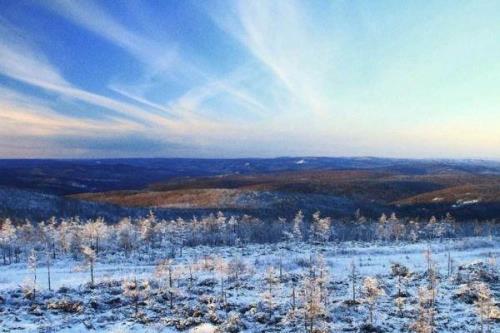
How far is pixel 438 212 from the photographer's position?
5561 inches

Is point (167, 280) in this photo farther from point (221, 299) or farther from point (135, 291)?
point (221, 299)

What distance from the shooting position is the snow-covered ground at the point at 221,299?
33.3 meters

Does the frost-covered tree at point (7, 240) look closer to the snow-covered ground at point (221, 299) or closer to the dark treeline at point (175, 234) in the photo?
the dark treeline at point (175, 234)

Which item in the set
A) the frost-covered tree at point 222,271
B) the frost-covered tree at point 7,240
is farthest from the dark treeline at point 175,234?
the frost-covered tree at point 222,271

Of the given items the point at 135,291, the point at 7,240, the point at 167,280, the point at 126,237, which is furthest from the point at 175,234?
the point at 135,291

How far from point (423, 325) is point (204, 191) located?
15969cm

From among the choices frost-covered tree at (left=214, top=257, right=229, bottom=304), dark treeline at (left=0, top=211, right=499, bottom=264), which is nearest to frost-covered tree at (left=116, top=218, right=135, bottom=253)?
dark treeline at (left=0, top=211, right=499, bottom=264)

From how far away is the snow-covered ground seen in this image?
3328 centimetres

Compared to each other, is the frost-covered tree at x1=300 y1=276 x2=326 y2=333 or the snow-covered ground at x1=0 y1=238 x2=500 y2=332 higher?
the frost-covered tree at x1=300 y1=276 x2=326 y2=333

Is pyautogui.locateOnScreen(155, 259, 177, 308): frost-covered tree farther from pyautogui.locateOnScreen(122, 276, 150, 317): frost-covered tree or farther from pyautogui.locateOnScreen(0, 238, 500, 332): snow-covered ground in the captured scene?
pyautogui.locateOnScreen(122, 276, 150, 317): frost-covered tree

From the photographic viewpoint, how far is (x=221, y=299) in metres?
38.8

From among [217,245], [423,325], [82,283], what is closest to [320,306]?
[423,325]

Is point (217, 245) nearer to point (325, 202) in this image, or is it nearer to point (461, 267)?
point (461, 267)

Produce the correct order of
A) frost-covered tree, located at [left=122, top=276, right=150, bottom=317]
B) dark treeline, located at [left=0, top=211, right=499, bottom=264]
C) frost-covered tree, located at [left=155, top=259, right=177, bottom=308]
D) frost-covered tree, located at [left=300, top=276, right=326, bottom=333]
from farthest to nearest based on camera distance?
dark treeline, located at [left=0, top=211, right=499, bottom=264], frost-covered tree, located at [left=155, top=259, right=177, bottom=308], frost-covered tree, located at [left=122, top=276, right=150, bottom=317], frost-covered tree, located at [left=300, top=276, right=326, bottom=333]
